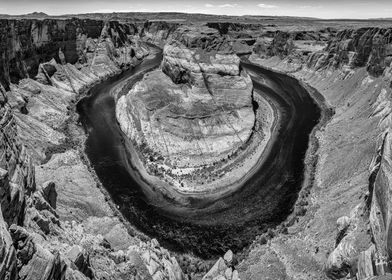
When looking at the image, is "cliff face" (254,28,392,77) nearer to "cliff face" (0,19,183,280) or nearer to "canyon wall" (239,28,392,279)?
"canyon wall" (239,28,392,279)

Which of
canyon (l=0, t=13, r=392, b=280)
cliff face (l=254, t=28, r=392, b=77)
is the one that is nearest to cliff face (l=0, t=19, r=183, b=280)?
canyon (l=0, t=13, r=392, b=280)

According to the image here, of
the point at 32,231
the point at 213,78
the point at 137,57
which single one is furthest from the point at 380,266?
the point at 137,57

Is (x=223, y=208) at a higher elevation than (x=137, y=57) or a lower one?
lower

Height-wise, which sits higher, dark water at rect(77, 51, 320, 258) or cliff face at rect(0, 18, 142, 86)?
cliff face at rect(0, 18, 142, 86)

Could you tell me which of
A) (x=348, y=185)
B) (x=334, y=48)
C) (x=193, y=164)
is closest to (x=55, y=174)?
(x=193, y=164)

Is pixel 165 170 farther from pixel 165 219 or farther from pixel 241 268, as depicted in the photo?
pixel 241 268

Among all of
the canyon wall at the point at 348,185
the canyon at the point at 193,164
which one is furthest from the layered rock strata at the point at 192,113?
the canyon wall at the point at 348,185

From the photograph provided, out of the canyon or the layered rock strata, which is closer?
the canyon

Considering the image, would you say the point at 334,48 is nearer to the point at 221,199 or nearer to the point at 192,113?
the point at 192,113
